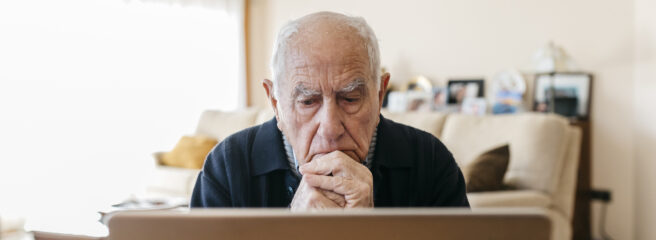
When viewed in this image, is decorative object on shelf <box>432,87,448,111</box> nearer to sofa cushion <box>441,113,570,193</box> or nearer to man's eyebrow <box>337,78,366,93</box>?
sofa cushion <box>441,113,570,193</box>

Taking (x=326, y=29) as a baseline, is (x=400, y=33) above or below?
above

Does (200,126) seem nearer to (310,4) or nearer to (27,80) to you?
(27,80)

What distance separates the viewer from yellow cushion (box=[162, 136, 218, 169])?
3.56 meters

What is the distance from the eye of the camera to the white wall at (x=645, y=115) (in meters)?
2.87

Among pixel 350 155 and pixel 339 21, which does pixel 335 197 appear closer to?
pixel 350 155

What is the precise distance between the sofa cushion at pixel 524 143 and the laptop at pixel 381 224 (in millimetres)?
2149

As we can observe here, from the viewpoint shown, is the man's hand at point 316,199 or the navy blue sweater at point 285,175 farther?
the navy blue sweater at point 285,175

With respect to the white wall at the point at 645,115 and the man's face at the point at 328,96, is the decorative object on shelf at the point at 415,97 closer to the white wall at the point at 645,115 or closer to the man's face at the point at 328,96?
the white wall at the point at 645,115

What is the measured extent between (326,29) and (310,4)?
406cm

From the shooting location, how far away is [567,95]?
Result: 329cm

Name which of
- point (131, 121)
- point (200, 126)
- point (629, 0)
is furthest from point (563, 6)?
point (131, 121)

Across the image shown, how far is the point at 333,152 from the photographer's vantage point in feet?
2.75

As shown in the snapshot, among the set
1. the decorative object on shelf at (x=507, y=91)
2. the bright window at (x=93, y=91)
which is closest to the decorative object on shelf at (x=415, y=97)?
the decorative object on shelf at (x=507, y=91)

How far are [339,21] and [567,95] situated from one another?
114 inches
